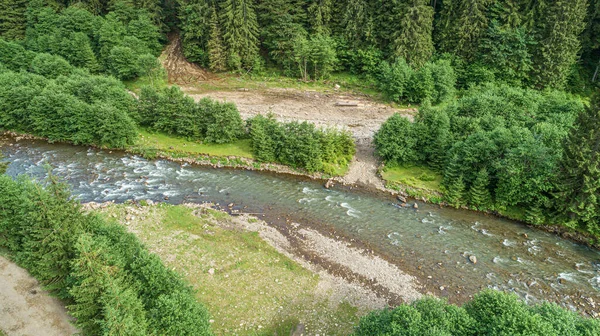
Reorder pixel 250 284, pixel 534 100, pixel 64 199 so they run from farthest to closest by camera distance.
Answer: pixel 534 100 → pixel 250 284 → pixel 64 199

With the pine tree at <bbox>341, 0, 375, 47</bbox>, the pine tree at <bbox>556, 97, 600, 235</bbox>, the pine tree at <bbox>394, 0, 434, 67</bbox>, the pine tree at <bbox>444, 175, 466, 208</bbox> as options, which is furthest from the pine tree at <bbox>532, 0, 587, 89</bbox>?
the pine tree at <bbox>444, 175, 466, 208</bbox>

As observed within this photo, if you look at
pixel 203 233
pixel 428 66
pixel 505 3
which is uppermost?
pixel 505 3

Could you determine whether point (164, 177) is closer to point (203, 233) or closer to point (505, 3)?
point (203, 233)

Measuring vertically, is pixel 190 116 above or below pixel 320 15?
below

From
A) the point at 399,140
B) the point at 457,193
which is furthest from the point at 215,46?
the point at 457,193

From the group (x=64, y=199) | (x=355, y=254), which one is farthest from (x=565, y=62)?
(x=64, y=199)

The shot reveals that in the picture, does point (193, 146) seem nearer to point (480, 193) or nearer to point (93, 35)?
point (480, 193)

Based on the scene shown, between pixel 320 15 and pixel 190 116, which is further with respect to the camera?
pixel 320 15

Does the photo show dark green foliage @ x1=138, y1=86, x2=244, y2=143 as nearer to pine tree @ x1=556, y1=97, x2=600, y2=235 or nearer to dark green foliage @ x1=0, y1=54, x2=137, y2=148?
dark green foliage @ x1=0, y1=54, x2=137, y2=148
